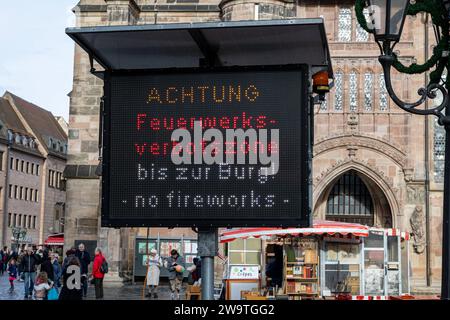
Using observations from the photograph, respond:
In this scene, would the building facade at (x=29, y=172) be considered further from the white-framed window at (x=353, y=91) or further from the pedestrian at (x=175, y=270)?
the pedestrian at (x=175, y=270)

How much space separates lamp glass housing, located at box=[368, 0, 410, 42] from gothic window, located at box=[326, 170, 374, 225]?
732 inches

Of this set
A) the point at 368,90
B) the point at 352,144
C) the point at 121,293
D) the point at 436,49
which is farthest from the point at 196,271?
the point at 368,90

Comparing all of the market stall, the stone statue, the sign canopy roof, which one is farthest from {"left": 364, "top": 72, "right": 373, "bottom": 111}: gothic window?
the sign canopy roof

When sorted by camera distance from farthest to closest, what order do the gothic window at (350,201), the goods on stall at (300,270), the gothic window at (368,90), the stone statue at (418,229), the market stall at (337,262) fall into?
the gothic window at (350,201) → the gothic window at (368,90) → the stone statue at (418,229) → the market stall at (337,262) → the goods on stall at (300,270)

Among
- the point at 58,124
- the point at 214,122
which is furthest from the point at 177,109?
the point at 58,124

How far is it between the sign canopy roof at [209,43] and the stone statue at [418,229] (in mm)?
16707

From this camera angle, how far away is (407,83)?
26578 mm

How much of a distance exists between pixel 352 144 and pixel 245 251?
5534 mm

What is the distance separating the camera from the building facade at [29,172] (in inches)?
2667

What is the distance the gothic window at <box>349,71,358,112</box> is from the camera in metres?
26.9

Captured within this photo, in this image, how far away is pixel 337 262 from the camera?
1938cm

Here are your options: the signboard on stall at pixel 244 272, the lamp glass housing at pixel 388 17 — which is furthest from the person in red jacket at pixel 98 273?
the lamp glass housing at pixel 388 17

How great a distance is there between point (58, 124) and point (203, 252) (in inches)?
3119

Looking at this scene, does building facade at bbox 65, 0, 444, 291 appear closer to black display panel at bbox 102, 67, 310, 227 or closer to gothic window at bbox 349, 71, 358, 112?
gothic window at bbox 349, 71, 358, 112
